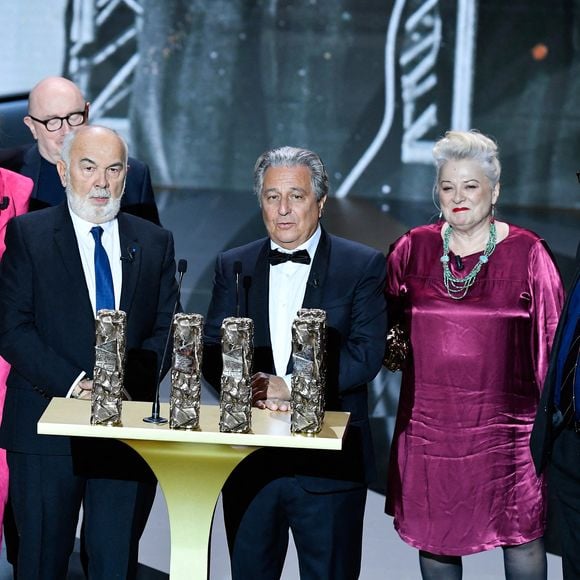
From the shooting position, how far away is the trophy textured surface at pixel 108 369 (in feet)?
10.3

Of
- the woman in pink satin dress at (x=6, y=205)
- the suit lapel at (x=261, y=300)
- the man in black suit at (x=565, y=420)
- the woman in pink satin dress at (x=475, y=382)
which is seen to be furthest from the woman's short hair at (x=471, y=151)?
the woman in pink satin dress at (x=6, y=205)

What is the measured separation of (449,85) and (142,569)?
871cm

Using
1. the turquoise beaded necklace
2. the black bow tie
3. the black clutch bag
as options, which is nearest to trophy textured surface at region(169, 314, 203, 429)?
the black bow tie

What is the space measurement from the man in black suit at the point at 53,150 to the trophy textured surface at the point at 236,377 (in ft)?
4.56

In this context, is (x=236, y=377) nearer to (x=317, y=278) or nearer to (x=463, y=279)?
(x=317, y=278)

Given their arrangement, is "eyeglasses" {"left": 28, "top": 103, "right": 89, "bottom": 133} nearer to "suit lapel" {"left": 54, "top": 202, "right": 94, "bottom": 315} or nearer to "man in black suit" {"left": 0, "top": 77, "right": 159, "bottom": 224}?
"man in black suit" {"left": 0, "top": 77, "right": 159, "bottom": 224}

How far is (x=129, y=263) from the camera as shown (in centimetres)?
368

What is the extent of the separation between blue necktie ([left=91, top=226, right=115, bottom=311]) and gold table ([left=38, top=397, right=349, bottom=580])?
14.1 inches

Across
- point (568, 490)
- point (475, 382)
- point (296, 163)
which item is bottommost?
point (568, 490)

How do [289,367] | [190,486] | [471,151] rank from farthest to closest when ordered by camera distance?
1. [471,151]
2. [289,367]
3. [190,486]

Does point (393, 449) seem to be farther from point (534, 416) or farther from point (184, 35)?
point (184, 35)

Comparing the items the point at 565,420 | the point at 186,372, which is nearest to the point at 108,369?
the point at 186,372

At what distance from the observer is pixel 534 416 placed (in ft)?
12.5

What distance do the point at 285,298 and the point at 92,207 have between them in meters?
0.63
